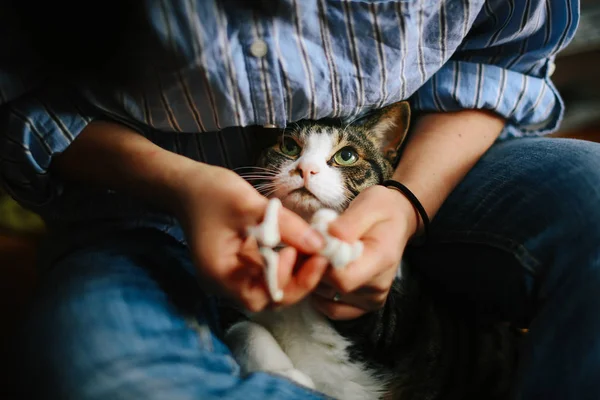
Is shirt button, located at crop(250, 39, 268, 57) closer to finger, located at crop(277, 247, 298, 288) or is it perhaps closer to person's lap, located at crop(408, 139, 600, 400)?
finger, located at crop(277, 247, 298, 288)

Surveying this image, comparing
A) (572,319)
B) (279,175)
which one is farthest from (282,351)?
(572,319)

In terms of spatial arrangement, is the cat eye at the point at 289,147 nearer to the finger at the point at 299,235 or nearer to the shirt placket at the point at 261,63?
the shirt placket at the point at 261,63

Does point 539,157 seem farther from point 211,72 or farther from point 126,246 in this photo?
point 126,246

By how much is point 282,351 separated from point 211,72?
0.37 meters

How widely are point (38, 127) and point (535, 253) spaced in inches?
25.0

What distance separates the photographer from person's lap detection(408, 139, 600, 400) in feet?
1.69

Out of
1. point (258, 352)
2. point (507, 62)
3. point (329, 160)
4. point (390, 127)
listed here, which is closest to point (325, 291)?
point (258, 352)

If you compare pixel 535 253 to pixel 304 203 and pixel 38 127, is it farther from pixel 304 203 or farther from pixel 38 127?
pixel 38 127

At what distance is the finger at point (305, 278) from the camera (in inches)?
19.0

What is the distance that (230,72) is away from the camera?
583mm

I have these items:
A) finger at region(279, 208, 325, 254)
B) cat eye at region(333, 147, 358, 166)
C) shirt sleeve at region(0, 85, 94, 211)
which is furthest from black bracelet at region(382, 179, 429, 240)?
shirt sleeve at region(0, 85, 94, 211)

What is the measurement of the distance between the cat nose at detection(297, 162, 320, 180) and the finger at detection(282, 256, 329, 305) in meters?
0.22

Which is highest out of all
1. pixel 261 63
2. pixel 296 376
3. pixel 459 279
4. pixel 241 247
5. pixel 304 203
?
pixel 261 63

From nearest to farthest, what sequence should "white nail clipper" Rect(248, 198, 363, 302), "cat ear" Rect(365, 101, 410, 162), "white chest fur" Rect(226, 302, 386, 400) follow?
1. "white nail clipper" Rect(248, 198, 363, 302)
2. "white chest fur" Rect(226, 302, 386, 400)
3. "cat ear" Rect(365, 101, 410, 162)
